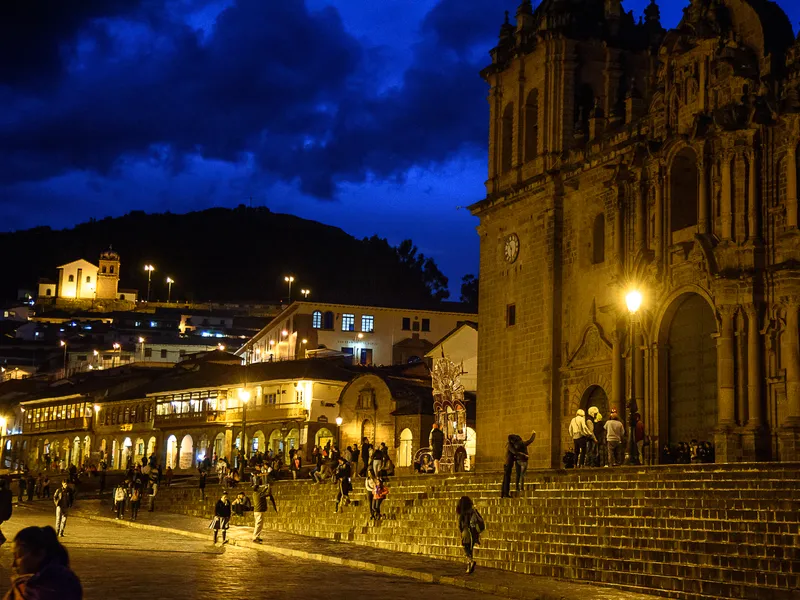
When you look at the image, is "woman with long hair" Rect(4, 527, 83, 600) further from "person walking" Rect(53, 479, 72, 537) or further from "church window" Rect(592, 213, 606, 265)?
"church window" Rect(592, 213, 606, 265)

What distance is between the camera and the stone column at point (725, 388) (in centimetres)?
2862

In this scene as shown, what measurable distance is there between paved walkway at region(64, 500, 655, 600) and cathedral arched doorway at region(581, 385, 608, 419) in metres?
9.38

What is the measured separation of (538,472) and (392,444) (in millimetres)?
29681

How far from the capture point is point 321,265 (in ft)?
620

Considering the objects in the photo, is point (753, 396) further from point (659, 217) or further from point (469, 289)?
point (469, 289)

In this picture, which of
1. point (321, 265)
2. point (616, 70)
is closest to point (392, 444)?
point (616, 70)

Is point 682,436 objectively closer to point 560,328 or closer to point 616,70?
point 560,328

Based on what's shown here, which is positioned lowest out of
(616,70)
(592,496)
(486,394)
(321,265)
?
(592,496)

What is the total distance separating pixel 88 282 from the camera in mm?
166000

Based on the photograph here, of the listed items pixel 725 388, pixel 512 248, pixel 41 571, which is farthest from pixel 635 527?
pixel 512 248

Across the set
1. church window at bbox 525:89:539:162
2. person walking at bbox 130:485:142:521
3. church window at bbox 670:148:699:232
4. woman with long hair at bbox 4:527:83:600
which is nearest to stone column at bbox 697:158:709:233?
church window at bbox 670:148:699:232

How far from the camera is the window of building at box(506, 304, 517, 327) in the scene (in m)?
39.1

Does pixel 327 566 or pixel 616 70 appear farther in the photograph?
pixel 616 70

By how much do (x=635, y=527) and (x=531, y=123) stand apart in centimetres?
2167
